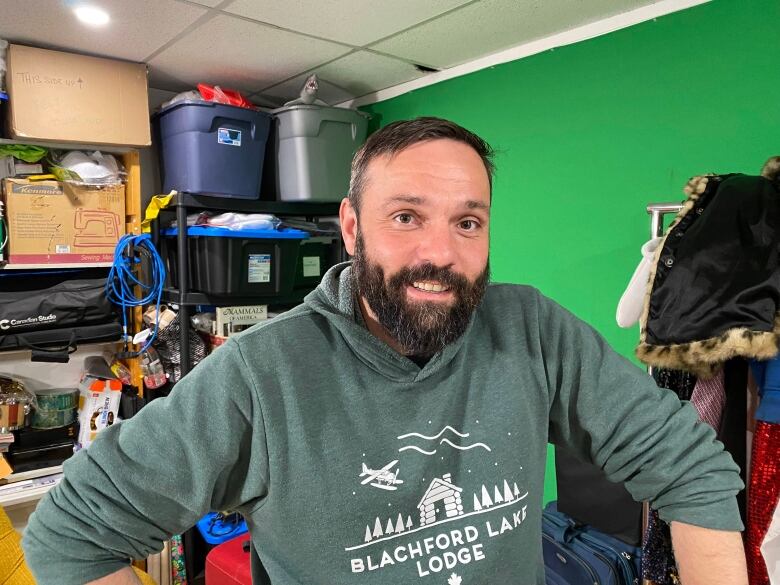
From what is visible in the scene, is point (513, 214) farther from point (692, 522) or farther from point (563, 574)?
point (692, 522)

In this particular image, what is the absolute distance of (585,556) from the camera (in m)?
1.77

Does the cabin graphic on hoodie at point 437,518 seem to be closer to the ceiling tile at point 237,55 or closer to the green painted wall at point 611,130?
the green painted wall at point 611,130

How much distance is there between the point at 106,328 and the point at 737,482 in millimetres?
2321

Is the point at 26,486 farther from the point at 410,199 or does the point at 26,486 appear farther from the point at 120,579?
the point at 410,199

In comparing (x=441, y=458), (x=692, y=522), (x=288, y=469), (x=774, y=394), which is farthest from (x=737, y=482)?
(x=288, y=469)

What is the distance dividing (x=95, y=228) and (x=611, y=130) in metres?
2.13

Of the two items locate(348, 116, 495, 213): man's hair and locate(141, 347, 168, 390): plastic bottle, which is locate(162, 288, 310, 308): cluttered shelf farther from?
locate(348, 116, 495, 213): man's hair

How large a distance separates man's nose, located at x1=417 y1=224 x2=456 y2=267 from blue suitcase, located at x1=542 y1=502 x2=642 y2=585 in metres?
1.34

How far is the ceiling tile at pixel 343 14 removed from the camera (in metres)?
Answer: 1.75

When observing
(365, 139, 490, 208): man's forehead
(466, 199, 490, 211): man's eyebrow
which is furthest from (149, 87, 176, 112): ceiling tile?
(466, 199, 490, 211): man's eyebrow

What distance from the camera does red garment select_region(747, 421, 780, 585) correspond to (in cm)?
117

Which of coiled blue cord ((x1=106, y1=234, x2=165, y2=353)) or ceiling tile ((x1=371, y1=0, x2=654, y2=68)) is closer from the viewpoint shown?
ceiling tile ((x1=371, y1=0, x2=654, y2=68))

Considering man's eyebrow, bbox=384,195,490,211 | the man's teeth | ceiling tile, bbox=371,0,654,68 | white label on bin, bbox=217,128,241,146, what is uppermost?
ceiling tile, bbox=371,0,654,68

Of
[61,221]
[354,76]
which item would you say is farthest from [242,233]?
[354,76]
